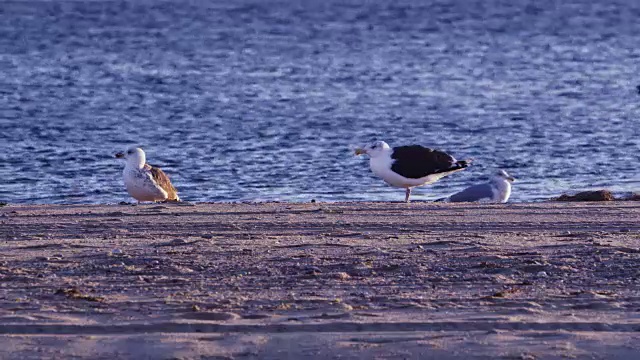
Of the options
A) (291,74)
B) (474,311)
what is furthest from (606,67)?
(474,311)

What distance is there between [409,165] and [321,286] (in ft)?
20.7

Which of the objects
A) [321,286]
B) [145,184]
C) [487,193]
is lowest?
[487,193]

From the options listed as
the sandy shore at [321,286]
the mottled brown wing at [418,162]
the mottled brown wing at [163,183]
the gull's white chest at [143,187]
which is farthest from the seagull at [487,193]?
the gull's white chest at [143,187]

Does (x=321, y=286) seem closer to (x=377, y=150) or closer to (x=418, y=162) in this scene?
(x=418, y=162)

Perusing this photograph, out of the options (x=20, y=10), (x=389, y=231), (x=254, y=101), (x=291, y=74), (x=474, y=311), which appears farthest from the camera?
(x=20, y=10)

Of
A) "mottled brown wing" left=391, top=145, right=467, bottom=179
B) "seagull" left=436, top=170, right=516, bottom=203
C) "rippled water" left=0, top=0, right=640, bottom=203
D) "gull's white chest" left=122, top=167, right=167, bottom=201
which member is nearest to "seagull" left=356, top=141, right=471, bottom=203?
"mottled brown wing" left=391, top=145, right=467, bottom=179

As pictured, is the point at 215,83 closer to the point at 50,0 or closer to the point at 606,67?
the point at 606,67

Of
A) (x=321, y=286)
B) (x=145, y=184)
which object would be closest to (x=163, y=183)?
(x=145, y=184)

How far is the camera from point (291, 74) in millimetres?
31906

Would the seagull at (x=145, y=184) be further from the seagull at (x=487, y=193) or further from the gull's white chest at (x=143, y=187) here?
the seagull at (x=487, y=193)

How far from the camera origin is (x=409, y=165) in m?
13.6

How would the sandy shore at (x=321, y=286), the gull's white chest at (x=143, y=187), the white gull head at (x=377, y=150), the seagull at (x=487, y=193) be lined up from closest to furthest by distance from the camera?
the sandy shore at (x=321, y=286) < the gull's white chest at (x=143, y=187) < the seagull at (x=487, y=193) < the white gull head at (x=377, y=150)

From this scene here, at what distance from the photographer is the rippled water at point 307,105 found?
16.2m

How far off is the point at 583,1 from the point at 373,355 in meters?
69.9
